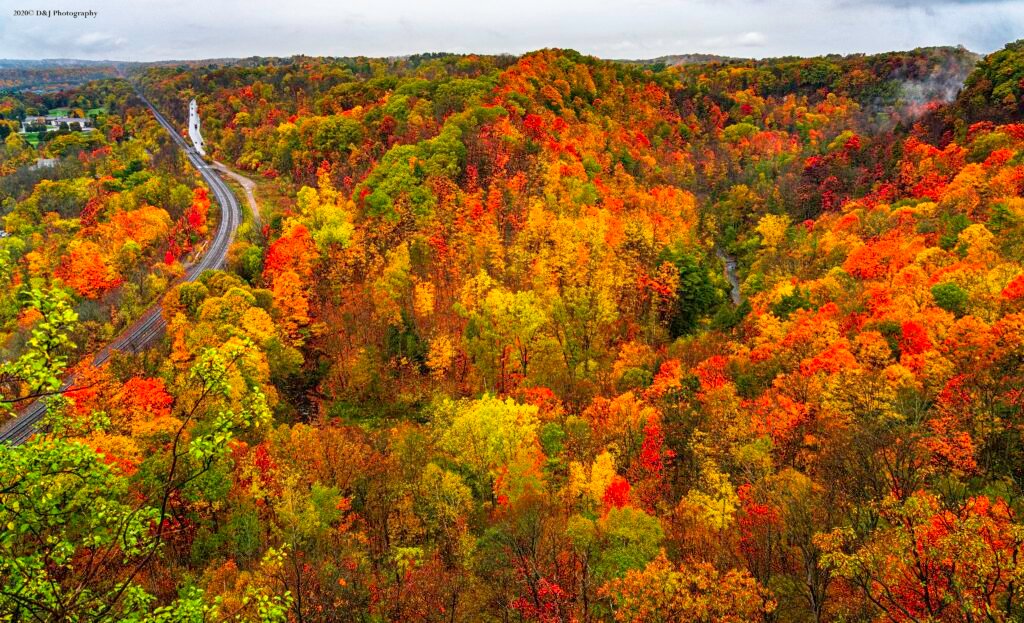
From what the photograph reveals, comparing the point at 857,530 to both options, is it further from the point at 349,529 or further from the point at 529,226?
the point at 529,226

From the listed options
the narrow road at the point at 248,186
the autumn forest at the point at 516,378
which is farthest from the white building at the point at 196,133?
the autumn forest at the point at 516,378

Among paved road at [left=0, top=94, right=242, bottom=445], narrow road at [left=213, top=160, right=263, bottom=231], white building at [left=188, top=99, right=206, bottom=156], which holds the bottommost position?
paved road at [left=0, top=94, right=242, bottom=445]

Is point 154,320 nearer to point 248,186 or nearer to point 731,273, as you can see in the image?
point 248,186

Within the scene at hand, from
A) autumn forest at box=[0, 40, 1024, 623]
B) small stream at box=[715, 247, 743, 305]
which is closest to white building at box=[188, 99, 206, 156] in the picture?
autumn forest at box=[0, 40, 1024, 623]

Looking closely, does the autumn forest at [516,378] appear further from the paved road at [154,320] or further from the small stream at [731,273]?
the small stream at [731,273]

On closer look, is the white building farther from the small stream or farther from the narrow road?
the small stream

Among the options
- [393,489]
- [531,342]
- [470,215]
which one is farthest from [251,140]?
[393,489]
